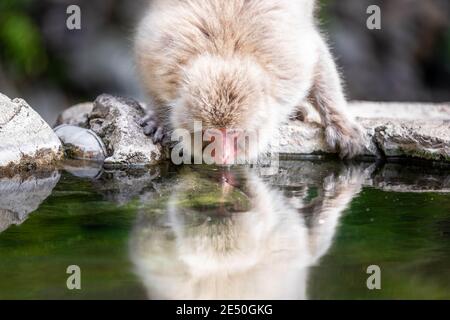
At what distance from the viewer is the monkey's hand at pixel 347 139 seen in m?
5.57

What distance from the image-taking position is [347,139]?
Answer: 220 inches

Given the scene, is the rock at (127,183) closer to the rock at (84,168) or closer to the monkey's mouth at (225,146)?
the rock at (84,168)

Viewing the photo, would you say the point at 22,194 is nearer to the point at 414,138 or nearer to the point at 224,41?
the point at 224,41

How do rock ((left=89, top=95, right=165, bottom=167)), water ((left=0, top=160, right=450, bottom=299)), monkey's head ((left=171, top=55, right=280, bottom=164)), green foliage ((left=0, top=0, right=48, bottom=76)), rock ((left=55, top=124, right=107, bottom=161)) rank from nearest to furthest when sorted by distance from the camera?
water ((left=0, top=160, right=450, bottom=299))
monkey's head ((left=171, top=55, right=280, bottom=164))
rock ((left=89, top=95, right=165, bottom=167))
rock ((left=55, top=124, right=107, bottom=161))
green foliage ((left=0, top=0, right=48, bottom=76))

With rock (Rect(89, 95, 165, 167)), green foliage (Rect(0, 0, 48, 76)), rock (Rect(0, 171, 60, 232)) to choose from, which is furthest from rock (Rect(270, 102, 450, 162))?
green foliage (Rect(0, 0, 48, 76))

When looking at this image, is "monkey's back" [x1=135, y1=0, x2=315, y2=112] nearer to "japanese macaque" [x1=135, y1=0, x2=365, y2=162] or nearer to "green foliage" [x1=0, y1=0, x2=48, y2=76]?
"japanese macaque" [x1=135, y1=0, x2=365, y2=162]

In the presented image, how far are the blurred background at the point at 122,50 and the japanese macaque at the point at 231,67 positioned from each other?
11.4 ft

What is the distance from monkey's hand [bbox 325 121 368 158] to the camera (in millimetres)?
5574

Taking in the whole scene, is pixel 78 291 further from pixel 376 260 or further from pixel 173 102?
pixel 173 102

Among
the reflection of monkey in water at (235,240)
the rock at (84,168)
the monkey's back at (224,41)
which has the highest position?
the monkey's back at (224,41)

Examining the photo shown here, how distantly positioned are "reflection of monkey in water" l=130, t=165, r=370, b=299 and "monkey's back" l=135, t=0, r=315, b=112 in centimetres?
70

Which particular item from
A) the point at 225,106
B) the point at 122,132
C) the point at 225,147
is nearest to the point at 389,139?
the point at 225,147

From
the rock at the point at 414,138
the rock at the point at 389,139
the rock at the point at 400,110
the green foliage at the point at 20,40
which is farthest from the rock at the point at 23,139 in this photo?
the green foliage at the point at 20,40

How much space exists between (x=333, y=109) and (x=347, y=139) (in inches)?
13.9
